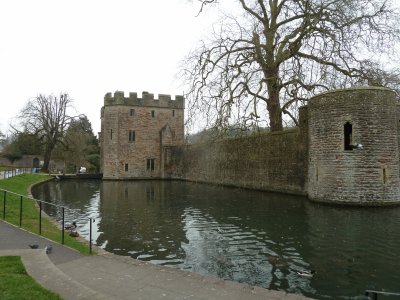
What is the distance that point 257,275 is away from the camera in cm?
662

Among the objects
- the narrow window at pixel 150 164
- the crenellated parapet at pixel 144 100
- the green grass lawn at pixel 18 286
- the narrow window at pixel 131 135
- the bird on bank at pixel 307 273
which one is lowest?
the bird on bank at pixel 307 273

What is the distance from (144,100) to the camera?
3884 cm

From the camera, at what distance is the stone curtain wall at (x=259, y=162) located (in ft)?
63.6

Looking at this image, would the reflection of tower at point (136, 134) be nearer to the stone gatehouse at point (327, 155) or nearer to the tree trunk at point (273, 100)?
the stone gatehouse at point (327, 155)

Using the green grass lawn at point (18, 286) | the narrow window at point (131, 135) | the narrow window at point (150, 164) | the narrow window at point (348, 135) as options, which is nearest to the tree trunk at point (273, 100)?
the narrow window at point (348, 135)

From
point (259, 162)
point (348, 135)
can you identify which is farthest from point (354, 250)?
point (259, 162)

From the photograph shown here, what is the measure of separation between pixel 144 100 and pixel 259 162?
19853 millimetres

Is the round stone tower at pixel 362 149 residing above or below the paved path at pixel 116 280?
above

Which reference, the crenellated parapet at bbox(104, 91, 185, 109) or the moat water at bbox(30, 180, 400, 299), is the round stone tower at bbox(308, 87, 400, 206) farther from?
the crenellated parapet at bbox(104, 91, 185, 109)

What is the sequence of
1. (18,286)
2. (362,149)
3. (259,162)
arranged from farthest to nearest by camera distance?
(259,162), (362,149), (18,286)

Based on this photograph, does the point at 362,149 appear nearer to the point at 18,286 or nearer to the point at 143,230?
the point at 143,230

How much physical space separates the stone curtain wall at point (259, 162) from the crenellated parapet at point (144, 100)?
967 centimetres

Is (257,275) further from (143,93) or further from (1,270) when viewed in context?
(143,93)

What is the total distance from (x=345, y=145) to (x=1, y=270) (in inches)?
543
